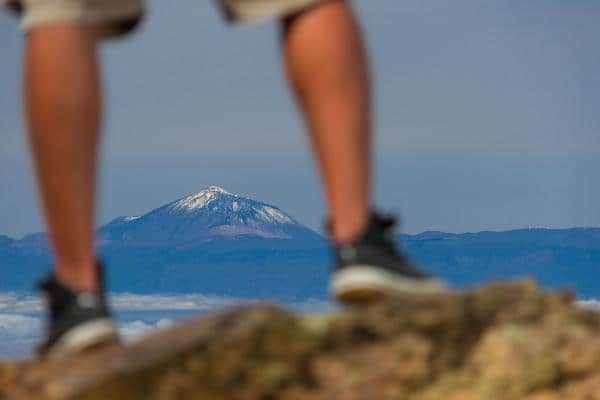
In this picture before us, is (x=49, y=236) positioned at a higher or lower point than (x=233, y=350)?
higher

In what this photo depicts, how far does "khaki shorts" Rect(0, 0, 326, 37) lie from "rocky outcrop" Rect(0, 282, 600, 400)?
72cm

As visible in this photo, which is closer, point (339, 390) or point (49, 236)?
point (339, 390)

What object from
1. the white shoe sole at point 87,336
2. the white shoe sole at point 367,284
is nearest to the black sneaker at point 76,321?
the white shoe sole at point 87,336

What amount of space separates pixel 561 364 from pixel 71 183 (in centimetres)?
128

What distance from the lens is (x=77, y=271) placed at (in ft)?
10.6

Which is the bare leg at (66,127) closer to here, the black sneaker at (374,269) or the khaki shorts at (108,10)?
the khaki shorts at (108,10)

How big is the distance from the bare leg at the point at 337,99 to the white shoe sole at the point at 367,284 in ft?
0.30

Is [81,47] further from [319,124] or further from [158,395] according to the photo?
[158,395]

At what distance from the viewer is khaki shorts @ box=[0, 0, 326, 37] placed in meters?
3.12

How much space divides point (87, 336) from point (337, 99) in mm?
841

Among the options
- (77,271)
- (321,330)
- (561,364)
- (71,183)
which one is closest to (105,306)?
(77,271)

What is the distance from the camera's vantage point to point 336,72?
3.13 m

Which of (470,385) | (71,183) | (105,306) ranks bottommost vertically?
(470,385)

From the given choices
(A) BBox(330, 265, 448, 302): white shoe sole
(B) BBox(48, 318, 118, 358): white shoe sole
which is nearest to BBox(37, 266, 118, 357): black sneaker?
(B) BBox(48, 318, 118, 358): white shoe sole
